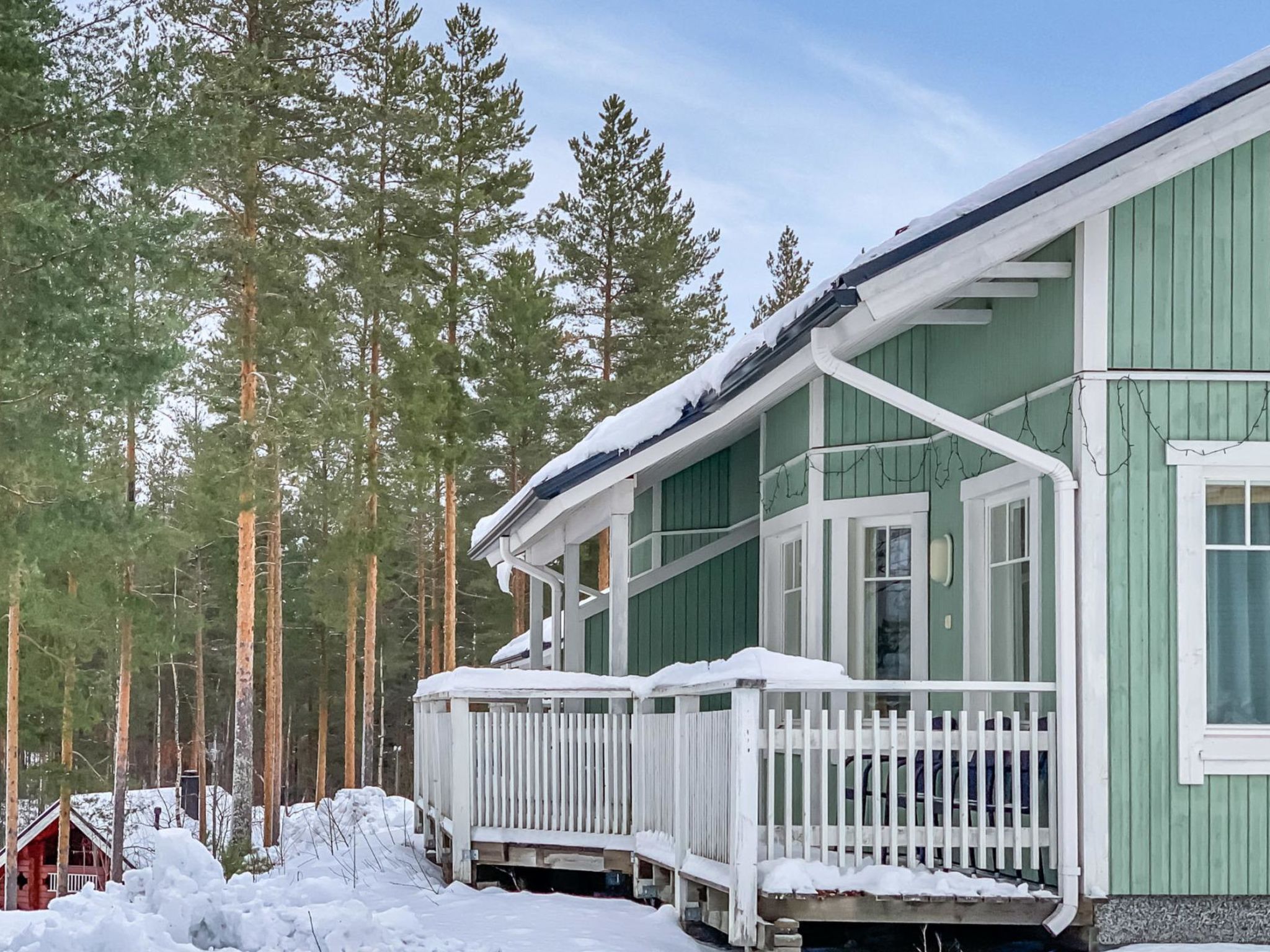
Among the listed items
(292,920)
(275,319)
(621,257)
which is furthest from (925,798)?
(621,257)

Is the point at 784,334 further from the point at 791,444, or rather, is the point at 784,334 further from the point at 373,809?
the point at 373,809

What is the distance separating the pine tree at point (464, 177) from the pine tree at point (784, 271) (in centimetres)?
791

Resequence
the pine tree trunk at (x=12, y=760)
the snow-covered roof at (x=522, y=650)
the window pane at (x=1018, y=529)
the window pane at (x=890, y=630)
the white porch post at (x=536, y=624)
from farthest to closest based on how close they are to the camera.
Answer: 1. the pine tree trunk at (x=12, y=760)
2. the snow-covered roof at (x=522, y=650)
3. the white porch post at (x=536, y=624)
4. the window pane at (x=890, y=630)
5. the window pane at (x=1018, y=529)

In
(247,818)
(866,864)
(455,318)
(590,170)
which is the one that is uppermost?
(590,170)

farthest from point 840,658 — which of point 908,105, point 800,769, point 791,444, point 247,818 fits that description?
point 908,105

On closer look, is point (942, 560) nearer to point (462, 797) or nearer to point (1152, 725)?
point (1152, 725)

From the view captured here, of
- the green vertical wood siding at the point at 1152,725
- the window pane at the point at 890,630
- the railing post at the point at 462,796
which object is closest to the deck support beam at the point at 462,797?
the railing post at the point at 462,796

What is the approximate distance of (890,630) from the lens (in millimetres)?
10516

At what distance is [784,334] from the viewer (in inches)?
338

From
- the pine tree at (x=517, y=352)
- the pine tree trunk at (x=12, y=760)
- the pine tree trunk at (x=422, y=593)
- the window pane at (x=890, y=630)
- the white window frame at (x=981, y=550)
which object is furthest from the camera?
the pine tree trunk at (x=422, y=593)

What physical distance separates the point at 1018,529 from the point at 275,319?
62.7ft

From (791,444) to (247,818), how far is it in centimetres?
1824

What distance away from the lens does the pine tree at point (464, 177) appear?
33.5 m

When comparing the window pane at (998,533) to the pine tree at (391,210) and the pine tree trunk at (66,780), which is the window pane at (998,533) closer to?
the pine tree at (391,210)
